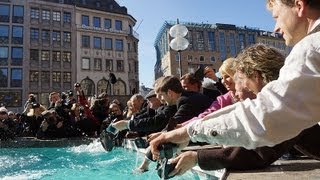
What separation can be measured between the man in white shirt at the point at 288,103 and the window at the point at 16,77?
45187 millimetres

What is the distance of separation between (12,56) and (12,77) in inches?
106

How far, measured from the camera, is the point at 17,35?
44.8 m

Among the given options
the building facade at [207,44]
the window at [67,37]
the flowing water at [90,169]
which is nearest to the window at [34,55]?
the window at [67,37]

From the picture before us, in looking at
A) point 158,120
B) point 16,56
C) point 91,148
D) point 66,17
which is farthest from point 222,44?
point 158,120

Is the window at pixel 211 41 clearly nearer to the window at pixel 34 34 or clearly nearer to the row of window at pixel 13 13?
the window at pixel 34 34

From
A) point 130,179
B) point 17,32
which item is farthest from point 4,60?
point 130,179

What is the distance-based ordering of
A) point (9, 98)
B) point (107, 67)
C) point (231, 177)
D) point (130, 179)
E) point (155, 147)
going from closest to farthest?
point (155, 147) < point (231, 177) < point (130, 179) < point (9, 98) < point (107, 67)

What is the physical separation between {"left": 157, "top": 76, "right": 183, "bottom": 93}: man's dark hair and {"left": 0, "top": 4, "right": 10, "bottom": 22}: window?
4445cm

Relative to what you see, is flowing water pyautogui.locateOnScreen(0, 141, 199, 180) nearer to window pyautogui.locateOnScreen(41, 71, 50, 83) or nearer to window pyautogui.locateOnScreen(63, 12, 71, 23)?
window pyautogui.locateOnScreen(41, 71, 50, 83)

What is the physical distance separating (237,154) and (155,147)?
1185 millimetres

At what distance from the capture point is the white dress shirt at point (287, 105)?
3.46 ft

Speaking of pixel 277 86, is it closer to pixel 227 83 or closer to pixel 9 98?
pixel 227 83

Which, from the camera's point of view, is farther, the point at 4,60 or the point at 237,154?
the point at 4,60

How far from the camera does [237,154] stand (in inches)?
112
